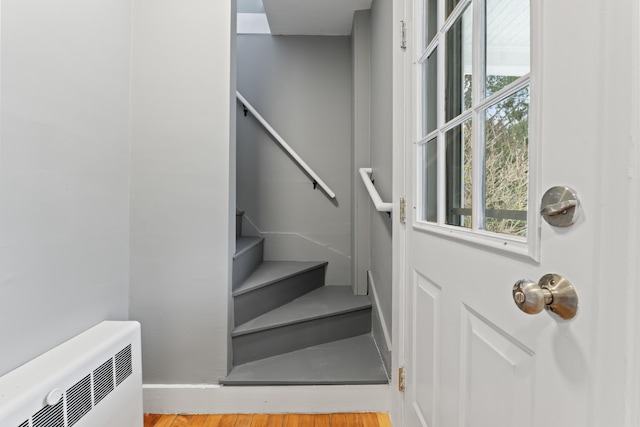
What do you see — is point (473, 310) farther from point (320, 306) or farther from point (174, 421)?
point (174, 421)

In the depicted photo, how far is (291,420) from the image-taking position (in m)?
1.48

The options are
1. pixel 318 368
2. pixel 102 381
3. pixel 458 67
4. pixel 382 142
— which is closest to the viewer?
pixel 458 67

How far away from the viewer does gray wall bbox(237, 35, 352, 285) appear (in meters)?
2.54

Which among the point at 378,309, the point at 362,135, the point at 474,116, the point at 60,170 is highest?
the point at 362,135

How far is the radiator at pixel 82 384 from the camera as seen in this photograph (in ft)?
2.55

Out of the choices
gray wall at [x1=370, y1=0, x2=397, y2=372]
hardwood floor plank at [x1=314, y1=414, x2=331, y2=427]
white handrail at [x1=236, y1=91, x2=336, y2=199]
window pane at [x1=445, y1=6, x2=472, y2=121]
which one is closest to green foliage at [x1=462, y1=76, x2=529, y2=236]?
window pane at [x1=445, y1=6, x2=472, y2=121]

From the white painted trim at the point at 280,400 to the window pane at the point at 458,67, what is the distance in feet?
4.12

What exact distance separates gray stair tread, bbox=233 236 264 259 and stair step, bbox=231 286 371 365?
0.39 meters

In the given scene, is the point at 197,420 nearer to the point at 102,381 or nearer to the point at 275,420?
the point at 275,420

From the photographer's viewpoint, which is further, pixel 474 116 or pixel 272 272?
pixel 272 272

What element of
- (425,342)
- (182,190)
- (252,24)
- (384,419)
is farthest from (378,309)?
(252,24)

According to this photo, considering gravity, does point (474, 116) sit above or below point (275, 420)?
above

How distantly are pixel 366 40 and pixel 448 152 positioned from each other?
1.58 meters

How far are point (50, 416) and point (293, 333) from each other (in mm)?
1094
